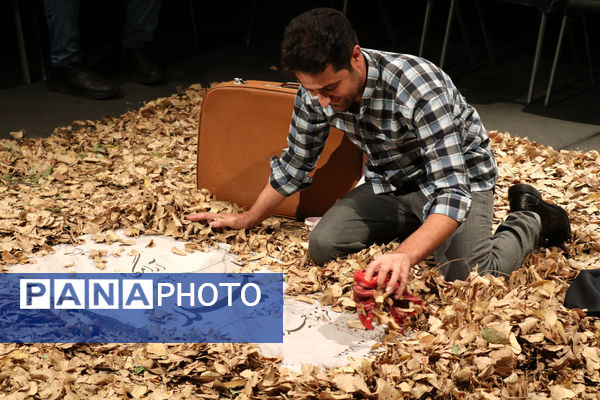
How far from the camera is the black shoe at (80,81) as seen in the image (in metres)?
4.26

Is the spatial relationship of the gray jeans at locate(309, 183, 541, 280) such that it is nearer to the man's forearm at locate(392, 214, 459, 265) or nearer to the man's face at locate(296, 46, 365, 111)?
the man's forearm at locate(392, 214, 459, 265)

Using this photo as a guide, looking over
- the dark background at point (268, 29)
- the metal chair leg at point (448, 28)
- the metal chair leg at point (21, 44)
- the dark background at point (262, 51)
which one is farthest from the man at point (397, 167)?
the dark background at point (268, 29)

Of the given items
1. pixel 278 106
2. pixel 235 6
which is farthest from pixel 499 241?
pixel 235 6

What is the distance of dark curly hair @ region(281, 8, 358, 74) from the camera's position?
182 cm

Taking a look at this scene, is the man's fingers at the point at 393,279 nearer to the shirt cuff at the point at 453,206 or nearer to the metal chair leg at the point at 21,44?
the shirt cuff at the point at 453,206

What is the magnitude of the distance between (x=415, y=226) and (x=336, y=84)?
728 mm

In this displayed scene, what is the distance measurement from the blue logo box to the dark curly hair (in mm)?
746

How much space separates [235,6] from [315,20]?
4.62 metres

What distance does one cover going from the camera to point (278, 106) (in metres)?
2.57

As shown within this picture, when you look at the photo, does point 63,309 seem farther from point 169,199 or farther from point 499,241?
point 499,241

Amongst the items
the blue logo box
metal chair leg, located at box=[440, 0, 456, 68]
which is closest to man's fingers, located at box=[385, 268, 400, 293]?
the blue logo box

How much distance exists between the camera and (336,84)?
192cm

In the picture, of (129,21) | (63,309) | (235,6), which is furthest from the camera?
(235,6)

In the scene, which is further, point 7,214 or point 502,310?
point 7,214
